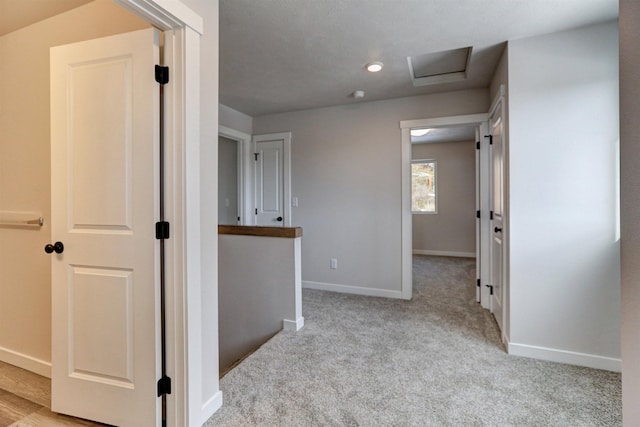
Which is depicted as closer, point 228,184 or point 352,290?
point 352,290

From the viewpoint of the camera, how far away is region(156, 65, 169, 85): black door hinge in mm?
1454

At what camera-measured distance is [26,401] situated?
1.78 m

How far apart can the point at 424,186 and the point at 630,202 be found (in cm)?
595

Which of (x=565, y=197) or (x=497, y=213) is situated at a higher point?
(x=565, y=197)

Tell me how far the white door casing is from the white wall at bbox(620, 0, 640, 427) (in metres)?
1.58

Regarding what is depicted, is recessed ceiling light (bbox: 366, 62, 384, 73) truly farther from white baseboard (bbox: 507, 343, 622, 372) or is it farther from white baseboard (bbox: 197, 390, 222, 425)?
white baseboard (bbox: 197, 390, 222, 425)

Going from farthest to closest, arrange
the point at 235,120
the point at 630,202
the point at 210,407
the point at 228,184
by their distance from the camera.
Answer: the point at 228,184
the point at 235,120
the point at 210,407
the point at 630,202

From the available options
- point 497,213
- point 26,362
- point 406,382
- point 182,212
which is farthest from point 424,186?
point 26,362

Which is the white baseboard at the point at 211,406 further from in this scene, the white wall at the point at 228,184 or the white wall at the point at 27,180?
the white wall at the point at 228,184

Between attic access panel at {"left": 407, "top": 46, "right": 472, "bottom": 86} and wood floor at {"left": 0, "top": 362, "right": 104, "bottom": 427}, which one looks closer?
wood floor at {"left": 0, "top": 362, "right": 104, "bottom": 427}

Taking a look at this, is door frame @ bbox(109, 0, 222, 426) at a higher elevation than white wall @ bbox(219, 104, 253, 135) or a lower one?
lower

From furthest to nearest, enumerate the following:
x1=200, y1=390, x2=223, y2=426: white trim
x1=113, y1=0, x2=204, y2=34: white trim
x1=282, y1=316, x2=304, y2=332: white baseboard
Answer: x1=282, y1=316, x2=304, y2=332: white baseboard, x1=200, y1=390, x2=223, y2=426: white trim, x1=113, y1=0, x2=204, y2=34: white trim

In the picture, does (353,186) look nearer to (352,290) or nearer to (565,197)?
(352,290)

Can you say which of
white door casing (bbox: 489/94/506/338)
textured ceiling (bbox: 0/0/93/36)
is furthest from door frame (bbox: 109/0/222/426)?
white door casing (bbox: 489/94/506/338)
